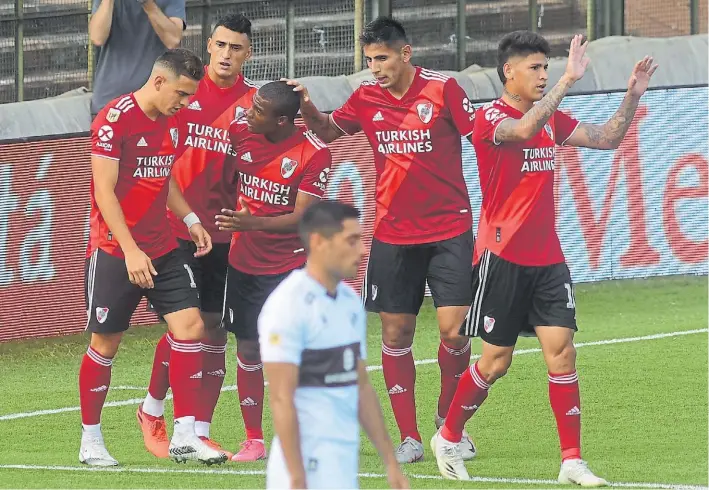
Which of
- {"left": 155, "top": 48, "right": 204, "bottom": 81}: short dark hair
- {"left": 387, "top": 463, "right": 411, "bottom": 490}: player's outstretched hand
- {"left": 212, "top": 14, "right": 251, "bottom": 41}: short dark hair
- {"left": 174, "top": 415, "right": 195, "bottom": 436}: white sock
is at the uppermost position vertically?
{"left": 212, "top": 14, "right": 251, "bottom": 41}: short dark hair

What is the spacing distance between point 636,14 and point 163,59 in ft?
29.7

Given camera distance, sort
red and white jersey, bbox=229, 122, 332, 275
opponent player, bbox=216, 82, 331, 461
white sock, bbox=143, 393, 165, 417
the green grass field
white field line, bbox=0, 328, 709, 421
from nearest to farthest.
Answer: the green grass field, opponent player, bbox=216, 82, 331, 461, red and white jersey, bbox=229, 122, 332, 275, white sock, bbox=143, 393, 165, 417, white field line, bbox=0, 328, 709, 421

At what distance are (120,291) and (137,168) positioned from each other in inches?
23.3

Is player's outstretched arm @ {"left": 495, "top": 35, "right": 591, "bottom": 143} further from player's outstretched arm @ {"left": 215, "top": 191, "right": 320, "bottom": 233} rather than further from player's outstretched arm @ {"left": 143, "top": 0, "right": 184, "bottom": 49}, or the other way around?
player's outstretched arm @ {"left": 143, "top": 0, "right": 184, "bottom": 49}

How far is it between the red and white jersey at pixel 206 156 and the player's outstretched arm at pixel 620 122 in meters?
1.74

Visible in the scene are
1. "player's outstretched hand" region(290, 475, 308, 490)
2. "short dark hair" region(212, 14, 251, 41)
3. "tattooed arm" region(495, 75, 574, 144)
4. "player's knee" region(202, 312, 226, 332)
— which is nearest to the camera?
"player's outstretched hand" region(290, 475, 308, 490)

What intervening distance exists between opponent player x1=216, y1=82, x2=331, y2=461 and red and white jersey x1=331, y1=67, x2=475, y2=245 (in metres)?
0.33

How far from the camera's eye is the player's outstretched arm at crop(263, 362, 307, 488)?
4.66 meters

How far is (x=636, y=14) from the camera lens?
15602mm

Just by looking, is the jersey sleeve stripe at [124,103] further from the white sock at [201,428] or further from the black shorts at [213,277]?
the white sock at [201,428]

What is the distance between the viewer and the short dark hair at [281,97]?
7.57m

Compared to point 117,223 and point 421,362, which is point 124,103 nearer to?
point 117,223

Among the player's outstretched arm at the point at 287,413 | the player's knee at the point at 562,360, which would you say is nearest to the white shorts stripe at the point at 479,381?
the player's knee at the point at 562,360

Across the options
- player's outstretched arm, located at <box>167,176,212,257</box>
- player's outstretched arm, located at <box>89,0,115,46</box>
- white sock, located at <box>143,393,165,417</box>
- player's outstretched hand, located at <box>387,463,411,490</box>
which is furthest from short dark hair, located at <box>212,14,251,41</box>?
player's outstretched hand, located at <box>387,463,411,490</box>
